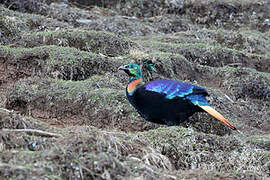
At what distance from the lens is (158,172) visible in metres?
3.44

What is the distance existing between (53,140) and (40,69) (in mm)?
3110

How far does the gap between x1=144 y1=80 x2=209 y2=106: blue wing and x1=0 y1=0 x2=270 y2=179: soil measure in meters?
0.48

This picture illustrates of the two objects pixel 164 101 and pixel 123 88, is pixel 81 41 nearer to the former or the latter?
pixel 123 88

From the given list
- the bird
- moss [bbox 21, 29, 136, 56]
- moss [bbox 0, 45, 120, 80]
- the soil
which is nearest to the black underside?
the bird

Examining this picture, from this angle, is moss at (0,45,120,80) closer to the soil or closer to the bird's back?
the soil

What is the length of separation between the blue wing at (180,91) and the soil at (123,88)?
1.58 feet

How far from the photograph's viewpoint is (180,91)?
5328 mm

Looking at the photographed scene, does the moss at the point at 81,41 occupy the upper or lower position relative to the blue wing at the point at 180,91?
lower

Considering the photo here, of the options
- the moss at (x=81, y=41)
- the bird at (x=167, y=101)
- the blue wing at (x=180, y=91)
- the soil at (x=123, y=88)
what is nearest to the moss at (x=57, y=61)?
the soil at (x=123, y=88)

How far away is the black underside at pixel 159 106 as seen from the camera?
17.4 feet

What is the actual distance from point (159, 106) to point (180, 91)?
30 cm

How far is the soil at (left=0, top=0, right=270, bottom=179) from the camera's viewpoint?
349cm

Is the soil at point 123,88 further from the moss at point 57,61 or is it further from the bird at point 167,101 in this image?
the bird at point 167,101

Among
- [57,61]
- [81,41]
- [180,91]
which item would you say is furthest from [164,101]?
[81,41]
